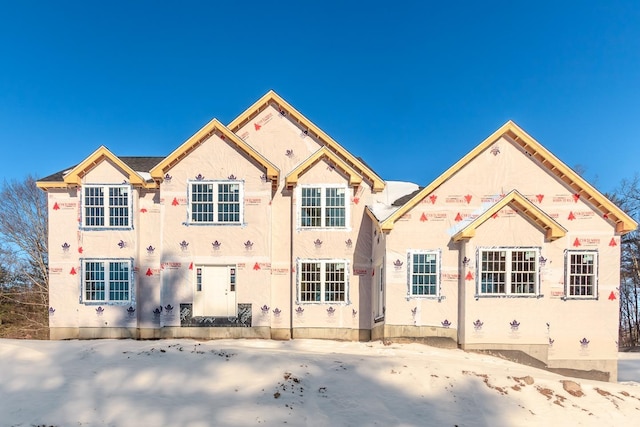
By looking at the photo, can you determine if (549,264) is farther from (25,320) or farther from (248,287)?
(25,320)

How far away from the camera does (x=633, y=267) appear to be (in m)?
29.3

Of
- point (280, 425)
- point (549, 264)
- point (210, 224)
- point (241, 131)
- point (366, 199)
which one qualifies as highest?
point (241, 131)

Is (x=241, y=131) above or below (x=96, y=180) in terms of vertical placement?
above

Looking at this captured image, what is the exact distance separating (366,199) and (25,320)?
29.3 m

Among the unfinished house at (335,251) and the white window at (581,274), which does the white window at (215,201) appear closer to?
the unfinished house at (335,251)

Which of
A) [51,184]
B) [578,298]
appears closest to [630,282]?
[578,298]

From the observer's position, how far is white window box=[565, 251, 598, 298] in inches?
547

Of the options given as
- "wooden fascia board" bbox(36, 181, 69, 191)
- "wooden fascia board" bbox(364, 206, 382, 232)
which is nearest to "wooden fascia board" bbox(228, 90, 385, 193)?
"wooden fascia board" bbox(364, 206, 382, 232)

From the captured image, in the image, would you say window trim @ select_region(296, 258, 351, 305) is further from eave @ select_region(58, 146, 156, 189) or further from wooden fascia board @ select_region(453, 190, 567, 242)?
eave @ select_region(58, 146, 156, 189)

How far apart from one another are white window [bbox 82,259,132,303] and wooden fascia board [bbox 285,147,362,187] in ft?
25.9

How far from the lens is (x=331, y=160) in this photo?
16.0 m

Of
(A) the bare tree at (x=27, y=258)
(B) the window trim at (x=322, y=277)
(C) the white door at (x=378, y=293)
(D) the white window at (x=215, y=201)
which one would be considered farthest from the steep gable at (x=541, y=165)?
(A) the bare tree at (x=27, y=258)

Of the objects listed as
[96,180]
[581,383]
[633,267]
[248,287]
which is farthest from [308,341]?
[633,267]

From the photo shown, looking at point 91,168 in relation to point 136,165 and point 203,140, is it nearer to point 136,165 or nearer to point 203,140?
point 136,165
